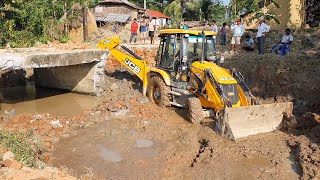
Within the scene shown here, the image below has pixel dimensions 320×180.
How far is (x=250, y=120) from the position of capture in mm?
7898

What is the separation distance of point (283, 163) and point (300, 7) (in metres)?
14.1

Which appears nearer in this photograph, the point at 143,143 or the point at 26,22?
the point at 143,143

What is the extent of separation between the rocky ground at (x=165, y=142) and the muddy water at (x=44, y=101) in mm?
1323

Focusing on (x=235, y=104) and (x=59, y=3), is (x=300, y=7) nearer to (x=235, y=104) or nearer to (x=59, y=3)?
(x=235, y=104)

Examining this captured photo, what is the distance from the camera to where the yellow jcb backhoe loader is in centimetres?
785

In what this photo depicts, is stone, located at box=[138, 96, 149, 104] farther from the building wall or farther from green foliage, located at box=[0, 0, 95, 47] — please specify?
the building wall

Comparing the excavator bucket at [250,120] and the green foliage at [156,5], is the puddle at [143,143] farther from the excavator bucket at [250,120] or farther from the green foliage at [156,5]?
the green foliage at [156,5]

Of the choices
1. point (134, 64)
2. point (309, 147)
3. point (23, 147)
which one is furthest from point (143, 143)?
point (134, 64)

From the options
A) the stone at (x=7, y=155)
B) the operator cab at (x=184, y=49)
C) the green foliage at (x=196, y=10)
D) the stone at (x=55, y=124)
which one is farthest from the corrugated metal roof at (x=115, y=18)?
the stone at (x=7, y=155)

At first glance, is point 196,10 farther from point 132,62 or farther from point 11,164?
point 11,164

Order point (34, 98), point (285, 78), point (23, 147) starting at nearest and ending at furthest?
point (23, 147)
point (285, 78)
point (34, 98)

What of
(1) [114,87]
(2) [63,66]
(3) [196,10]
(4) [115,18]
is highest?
(3) [196,10]

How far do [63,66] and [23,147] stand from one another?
25.8ft

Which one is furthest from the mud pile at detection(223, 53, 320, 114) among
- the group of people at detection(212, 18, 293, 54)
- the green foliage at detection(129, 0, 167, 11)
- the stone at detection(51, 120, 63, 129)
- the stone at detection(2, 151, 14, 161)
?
the green foliage at detection(129, 0, 167, 11)
